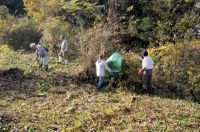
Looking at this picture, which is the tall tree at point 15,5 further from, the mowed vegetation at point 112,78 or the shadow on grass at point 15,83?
the shadow on grass at point 15,83

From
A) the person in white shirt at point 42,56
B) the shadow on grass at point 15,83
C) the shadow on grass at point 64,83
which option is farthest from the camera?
the person in white shirt at point 42,56

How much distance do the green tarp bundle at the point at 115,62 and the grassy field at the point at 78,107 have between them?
0.95m

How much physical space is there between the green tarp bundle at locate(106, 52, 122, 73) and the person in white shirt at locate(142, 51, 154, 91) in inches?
41.3

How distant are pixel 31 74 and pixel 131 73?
162 inches

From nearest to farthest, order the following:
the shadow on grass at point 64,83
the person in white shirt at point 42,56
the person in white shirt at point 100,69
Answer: the person in white shirt at point 100,69
the shadow on grass at point 64,83
the person in white shirt at point 42,56

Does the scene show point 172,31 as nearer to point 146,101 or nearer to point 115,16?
point 115,16

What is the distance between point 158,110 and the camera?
13.8 m

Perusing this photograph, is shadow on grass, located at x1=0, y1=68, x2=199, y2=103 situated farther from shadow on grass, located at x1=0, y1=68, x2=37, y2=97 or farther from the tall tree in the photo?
the tall tree

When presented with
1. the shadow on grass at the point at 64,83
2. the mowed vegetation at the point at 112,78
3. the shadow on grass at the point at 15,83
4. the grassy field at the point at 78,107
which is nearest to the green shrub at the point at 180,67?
the mowed vegetation at the point at 112,78

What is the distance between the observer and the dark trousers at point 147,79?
1614 cm

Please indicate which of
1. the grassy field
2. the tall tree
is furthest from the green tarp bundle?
the tall tree

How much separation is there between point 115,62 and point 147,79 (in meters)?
1.42

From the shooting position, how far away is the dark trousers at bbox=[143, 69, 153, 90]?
635 inches

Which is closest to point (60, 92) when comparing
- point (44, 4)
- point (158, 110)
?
point (158, 110)
